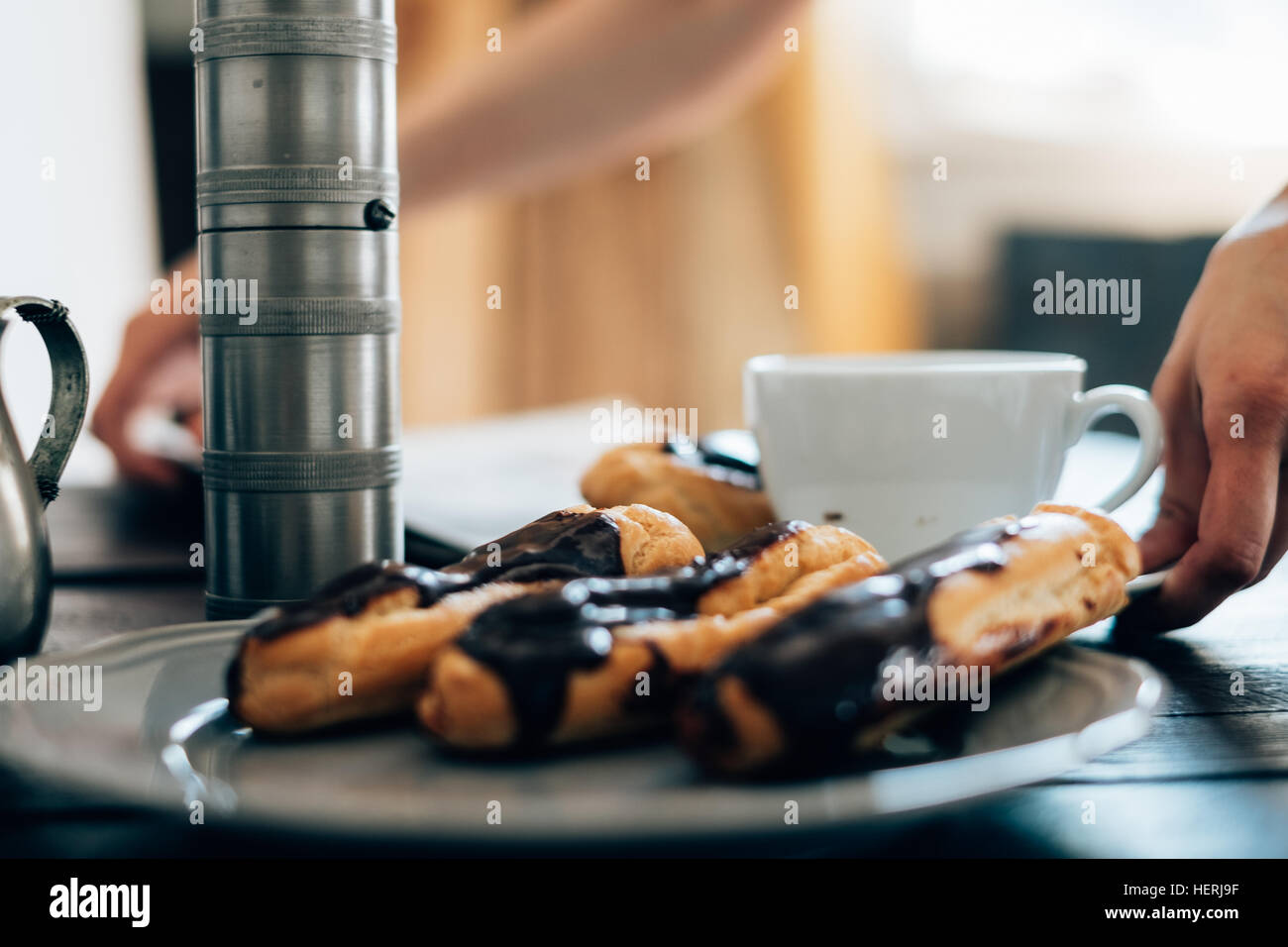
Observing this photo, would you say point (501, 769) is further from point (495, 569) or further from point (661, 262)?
point (661, 262)

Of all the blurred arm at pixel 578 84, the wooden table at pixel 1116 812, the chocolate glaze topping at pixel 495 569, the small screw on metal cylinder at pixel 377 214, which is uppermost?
the blurred arm at pixel 578 84

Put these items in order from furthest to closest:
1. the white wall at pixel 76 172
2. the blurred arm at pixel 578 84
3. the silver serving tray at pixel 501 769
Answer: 1. the white wall at pixel 76 172
2. the blurred arm at pixel 578 84
3. the silver serving tray at pixel 501 769

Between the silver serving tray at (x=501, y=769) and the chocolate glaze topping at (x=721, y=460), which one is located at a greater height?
the chocolate glaze topping at (x=721, y=460)

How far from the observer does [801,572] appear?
46 cm

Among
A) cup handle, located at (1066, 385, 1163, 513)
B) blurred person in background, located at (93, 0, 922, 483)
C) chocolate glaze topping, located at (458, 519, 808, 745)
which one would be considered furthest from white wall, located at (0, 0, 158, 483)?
chocolate glaze topping, located at (458, 519, 808, 745)

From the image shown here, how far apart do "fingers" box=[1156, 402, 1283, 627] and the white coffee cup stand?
0.16ft

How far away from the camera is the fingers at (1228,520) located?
0.59 meters

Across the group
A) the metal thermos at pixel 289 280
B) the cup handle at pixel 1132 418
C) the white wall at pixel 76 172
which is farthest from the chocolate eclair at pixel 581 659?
the white wall at pixel 76 172

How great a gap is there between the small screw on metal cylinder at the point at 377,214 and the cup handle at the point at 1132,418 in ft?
1.28

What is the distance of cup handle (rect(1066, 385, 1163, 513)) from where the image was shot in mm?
672

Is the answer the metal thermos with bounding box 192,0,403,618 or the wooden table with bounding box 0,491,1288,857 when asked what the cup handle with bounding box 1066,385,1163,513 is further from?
the metal thermos with bounding box 192,0,403,618

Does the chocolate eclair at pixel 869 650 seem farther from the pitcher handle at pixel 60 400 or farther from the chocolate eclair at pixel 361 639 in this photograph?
the pitcher handle at pixel 60 400

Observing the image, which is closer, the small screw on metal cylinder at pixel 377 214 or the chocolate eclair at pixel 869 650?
the chocolate eclair at pixel 869 650

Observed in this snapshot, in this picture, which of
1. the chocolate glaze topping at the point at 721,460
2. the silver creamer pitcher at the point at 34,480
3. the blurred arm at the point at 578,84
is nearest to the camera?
the silver creamer pitcher at the point at 34,480
